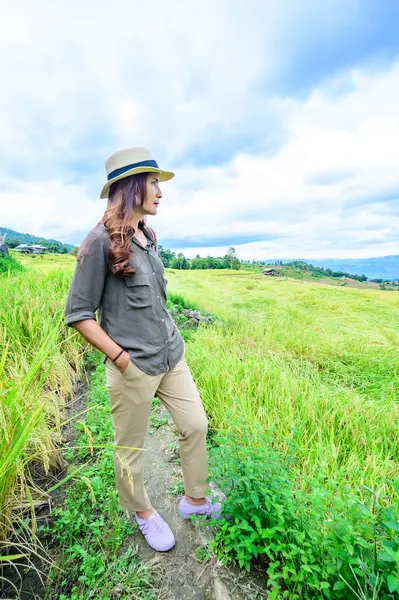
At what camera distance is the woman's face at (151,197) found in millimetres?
1664

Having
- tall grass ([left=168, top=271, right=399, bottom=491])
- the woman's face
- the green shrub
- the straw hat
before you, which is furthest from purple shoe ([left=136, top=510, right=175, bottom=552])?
the straw hat

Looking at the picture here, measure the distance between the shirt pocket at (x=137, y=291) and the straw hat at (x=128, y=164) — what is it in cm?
55

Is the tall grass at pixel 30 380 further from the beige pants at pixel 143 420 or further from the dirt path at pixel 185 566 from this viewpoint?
the dirt path at pixel 185 566

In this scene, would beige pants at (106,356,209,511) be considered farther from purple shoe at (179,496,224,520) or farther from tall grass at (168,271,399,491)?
tall grass at (168,271,399,491)

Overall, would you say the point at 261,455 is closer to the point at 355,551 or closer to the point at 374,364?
the point at 355,551

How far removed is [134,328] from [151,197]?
0.73m

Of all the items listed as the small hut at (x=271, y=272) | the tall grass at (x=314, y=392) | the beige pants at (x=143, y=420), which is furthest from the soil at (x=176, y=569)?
the small hut at (x=271, y=272)

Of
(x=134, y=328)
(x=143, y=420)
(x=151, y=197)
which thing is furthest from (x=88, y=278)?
(x=143, y=420)

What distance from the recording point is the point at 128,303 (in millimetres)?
1570

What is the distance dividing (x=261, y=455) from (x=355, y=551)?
0.52 m

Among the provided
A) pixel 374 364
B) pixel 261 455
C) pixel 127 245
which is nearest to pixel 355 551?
pixel 261 455

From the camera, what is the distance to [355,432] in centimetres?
253

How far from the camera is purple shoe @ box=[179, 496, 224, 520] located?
1842 mm

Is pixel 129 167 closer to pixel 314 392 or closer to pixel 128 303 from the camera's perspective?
pixel 128 303
